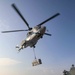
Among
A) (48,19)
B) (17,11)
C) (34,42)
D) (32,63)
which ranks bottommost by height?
(32,63)

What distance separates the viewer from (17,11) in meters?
31.3

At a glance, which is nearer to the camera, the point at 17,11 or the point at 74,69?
the point at 17,11

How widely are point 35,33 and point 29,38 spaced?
2094 millimetres

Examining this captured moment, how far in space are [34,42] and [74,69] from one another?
63.8ft

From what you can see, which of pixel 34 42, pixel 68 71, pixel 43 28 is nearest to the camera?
pixel 43 28

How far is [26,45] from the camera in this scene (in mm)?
31422

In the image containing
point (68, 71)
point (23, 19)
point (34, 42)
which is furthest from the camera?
point (68, 71)

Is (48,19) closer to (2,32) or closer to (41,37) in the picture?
(41,37)

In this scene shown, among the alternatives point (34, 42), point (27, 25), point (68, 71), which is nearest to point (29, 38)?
point (34, 42)

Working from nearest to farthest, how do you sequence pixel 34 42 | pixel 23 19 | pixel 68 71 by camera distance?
pixel 34 42 → pixel 23 19 → pixel 68 71

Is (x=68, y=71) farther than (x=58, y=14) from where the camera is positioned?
Yes

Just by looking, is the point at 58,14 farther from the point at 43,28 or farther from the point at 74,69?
the point at 74,69

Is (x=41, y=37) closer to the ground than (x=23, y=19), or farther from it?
closer to the ground

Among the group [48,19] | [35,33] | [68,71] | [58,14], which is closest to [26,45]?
[35,33]
